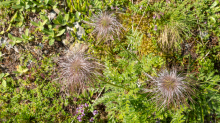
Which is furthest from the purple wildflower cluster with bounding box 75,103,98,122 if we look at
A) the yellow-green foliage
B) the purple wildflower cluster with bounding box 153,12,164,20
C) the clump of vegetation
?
the purple wildflower cluster with bounding box 153,12,164,20

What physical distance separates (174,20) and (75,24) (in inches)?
109

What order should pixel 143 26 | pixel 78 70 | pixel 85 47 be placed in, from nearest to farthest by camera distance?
pixel 78 70 < pixel 85 47 < pixel 143 26

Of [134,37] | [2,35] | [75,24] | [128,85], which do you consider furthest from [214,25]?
[2,35]

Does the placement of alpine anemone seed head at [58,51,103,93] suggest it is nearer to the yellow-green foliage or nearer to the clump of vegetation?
the clump of vegetation

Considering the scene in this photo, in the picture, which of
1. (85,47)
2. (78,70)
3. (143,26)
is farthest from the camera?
(143,26)

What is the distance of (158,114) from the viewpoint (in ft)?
11.2

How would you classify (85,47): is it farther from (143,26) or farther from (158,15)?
(158,15)

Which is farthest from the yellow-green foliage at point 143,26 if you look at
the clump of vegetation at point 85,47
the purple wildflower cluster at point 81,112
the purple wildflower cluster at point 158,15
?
the purple wildflower cluster at point 81,112

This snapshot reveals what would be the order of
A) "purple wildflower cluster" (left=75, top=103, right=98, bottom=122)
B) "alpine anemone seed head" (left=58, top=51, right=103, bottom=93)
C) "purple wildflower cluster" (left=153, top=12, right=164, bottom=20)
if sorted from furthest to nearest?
"purple wildflower cluster" (left=153, top=12, right=164, bottom=20)
"purple wildflower cluster" (left=75, top=103, right=98, bottom=122)
"alpine anemone seed head" (left=58, top=51, right=103, bottom=93)

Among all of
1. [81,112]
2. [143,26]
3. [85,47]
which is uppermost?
[143,26]

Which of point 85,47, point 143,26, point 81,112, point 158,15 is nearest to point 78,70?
point 85,47

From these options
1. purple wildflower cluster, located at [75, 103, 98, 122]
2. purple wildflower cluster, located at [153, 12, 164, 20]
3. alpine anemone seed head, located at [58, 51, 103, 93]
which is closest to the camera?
alpine anemone seed head, located at [58, 51, 103, 93]

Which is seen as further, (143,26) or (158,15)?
(143,26)

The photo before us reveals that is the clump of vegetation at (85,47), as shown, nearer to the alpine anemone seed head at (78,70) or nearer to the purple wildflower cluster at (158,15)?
the purple wildflower cluster at (158,15)
